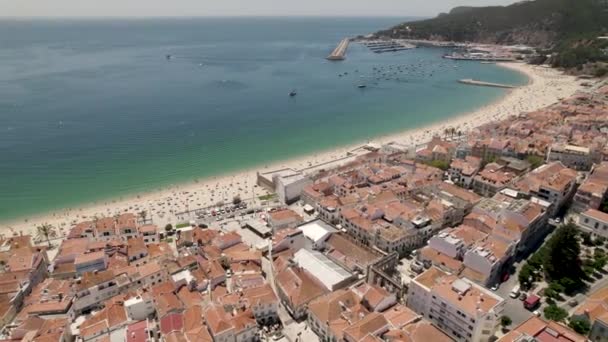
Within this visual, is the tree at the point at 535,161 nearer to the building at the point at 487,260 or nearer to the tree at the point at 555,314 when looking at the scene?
the building at the point at 487,260

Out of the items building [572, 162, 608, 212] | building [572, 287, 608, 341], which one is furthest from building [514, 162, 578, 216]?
building [572, 287, 608, 341]

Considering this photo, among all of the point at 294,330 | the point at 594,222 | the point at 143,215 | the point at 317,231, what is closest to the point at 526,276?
the point at 594,222

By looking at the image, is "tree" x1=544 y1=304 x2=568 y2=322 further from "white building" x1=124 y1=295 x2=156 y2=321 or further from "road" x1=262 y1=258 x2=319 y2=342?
"white building" x1=124 y1=295 x2=156 y2=321

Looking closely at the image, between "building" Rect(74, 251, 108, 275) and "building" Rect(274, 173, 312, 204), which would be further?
"building" Rect(274, 173, 312, 204)

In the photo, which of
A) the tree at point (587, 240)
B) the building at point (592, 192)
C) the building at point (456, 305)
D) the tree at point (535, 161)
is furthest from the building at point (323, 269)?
the tree at point (535, 161)

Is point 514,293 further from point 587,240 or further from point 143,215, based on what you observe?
point 143,215

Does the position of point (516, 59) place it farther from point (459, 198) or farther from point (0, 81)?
point (0, 81)
